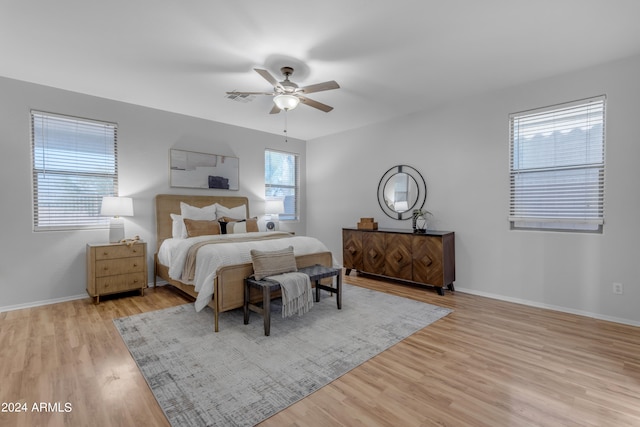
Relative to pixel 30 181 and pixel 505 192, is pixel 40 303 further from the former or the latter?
pixel 505 192

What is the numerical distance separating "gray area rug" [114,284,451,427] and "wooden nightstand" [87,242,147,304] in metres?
0.84

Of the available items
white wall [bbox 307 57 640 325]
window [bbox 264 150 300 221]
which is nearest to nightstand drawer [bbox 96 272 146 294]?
window [bbox 264 150 300 221]

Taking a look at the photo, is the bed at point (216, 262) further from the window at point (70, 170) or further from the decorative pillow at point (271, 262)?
the window at point (70, 170)

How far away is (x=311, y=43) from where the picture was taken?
280 cm

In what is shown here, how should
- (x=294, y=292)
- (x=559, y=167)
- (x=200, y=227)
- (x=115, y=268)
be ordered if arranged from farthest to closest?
1. (x=200, y=227)
2. (x=115, y=268)
3. (x=559, y=167)
4. (x=294, y=292)

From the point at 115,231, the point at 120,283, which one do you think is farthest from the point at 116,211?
the point at 120,283

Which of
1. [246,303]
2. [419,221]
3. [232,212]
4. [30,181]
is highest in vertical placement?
[30,181]

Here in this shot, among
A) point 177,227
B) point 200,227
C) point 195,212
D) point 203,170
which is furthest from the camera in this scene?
point 203,170

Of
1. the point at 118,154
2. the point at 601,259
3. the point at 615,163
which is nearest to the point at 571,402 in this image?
the point at 601,259

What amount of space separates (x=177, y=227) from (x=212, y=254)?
1.72 m

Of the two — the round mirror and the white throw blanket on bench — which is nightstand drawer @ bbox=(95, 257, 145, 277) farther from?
the round mirror

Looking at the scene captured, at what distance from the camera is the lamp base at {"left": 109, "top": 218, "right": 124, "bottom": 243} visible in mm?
4059

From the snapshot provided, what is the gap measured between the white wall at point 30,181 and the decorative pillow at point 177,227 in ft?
1.07

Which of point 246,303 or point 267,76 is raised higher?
point 267,76
